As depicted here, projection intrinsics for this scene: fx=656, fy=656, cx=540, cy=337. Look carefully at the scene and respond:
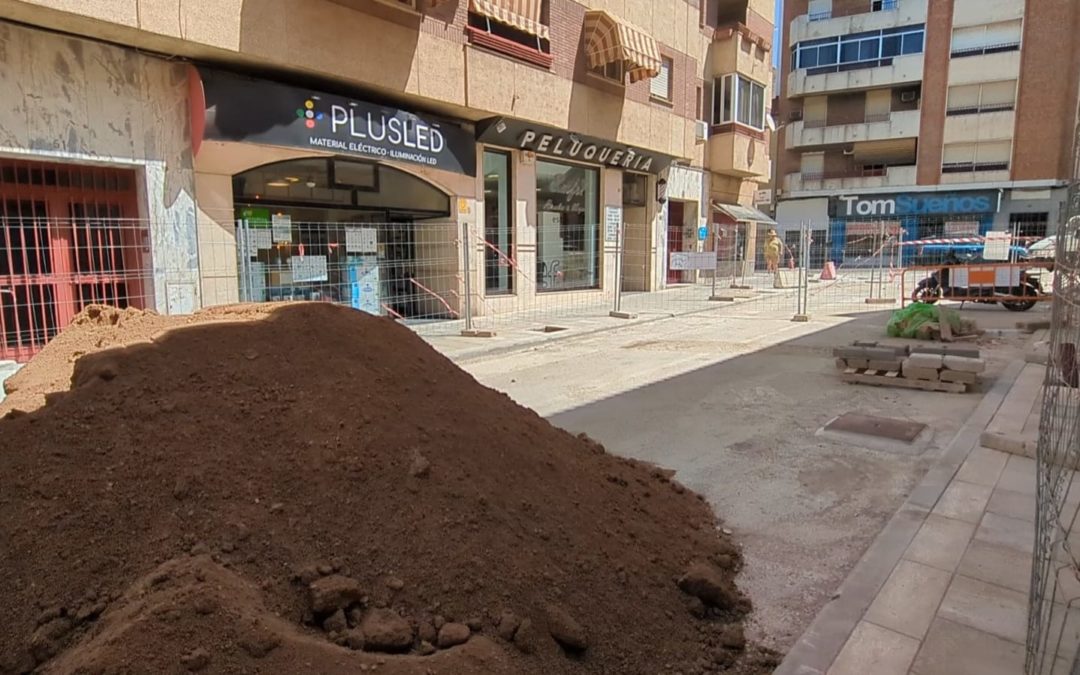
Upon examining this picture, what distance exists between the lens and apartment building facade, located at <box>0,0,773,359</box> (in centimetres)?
815

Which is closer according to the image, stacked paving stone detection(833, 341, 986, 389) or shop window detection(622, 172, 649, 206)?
stacked paving stone detection(833, 341, 986, 389)

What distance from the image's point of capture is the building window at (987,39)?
37.7 meters

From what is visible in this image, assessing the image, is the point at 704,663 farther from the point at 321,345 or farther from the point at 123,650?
the point at 321,345

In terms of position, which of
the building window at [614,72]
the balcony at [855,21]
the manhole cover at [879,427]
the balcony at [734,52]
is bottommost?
the manhole cover at [879,427]

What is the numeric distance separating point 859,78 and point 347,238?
41.7m

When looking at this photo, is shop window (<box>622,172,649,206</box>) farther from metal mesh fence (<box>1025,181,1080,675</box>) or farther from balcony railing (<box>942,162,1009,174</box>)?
balcony railing (<box>942,162,1009,174</box>)

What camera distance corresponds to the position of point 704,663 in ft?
8.28

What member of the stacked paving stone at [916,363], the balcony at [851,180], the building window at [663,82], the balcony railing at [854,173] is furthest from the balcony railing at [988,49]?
the stacked paving stone at [916,363]

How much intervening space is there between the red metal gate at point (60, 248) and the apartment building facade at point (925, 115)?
32748 mm

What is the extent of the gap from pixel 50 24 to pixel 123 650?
28.8 ft

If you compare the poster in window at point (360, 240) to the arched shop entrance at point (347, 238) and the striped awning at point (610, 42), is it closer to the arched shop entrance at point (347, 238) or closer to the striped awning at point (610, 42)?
the arched shop entrance at point (347, 238)

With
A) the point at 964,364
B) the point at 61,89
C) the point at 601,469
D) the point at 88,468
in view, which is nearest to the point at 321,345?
the point at 88,468

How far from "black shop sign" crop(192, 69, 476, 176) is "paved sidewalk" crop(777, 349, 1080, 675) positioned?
9.49 m

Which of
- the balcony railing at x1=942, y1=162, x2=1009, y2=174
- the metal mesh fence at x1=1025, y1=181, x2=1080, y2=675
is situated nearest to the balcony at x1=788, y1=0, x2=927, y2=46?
the balcony railing at x1=942, y1=162, x2=1009, y2=174
